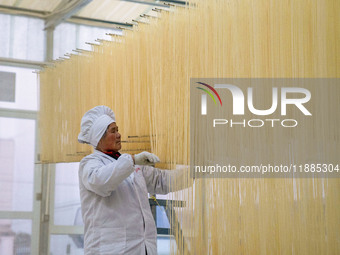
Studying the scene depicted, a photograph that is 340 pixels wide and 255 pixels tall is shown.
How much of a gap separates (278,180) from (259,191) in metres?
0.11

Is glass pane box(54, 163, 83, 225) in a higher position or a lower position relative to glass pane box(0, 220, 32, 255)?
higher

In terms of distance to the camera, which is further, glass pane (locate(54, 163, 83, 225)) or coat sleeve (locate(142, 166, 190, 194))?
glass pane (locate(54, 163, 83, 225))

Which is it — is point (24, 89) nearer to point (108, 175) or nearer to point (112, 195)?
point (112, 195)

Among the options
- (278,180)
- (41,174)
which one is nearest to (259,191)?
(278,180)

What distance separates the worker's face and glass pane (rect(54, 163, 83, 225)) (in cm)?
246

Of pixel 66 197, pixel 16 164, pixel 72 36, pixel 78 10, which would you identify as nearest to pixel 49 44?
pixel 72 36

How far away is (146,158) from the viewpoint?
2.80 meters

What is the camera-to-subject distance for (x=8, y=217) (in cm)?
501

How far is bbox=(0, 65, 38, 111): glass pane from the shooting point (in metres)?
5.14

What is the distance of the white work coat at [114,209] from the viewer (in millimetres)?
2586

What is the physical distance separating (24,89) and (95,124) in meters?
2.61

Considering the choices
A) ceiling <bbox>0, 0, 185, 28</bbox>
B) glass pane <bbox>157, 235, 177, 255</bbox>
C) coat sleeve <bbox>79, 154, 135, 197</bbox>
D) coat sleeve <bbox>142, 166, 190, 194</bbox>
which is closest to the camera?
coat sleeve <bbox>79, 154, 135, 197</bbox>

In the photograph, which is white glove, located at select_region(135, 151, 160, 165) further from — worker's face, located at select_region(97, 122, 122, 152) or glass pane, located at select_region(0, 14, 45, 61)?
glass pane, located at select_region(0, 14, 45, 61)

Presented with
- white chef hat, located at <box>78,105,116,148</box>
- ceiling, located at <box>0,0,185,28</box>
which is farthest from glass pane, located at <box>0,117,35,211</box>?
white chef hat, located at <box>78,105,116,148</box>
